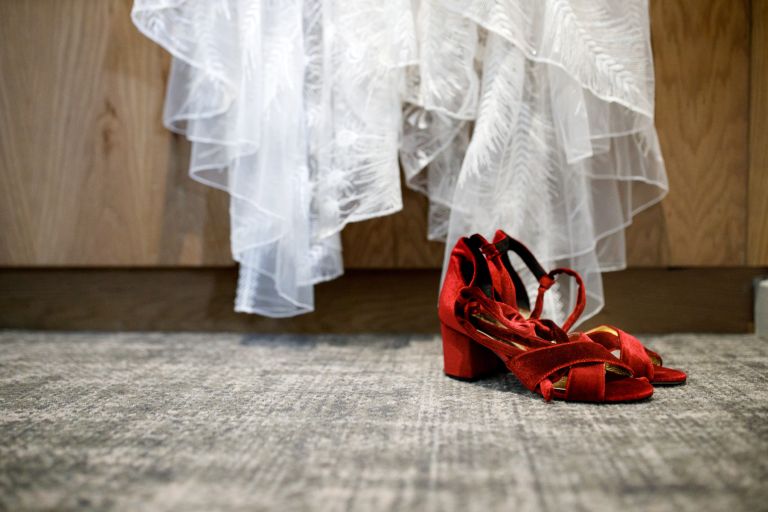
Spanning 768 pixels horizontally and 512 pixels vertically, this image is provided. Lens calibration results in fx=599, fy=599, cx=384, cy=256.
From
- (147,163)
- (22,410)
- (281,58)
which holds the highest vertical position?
(281,58)

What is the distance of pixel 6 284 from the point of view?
3.23 ft

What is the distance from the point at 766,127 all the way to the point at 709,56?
127mm

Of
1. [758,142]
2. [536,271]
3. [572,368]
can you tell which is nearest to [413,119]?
[536,271]

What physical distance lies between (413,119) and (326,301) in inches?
12.7

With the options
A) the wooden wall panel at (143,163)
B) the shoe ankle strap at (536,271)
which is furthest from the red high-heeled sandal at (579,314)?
the wooden wall panel at (143,163)

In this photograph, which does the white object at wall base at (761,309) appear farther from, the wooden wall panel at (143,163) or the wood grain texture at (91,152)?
the wood grain texture at (91,152)

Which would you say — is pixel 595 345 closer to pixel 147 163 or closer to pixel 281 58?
pixel 281 58

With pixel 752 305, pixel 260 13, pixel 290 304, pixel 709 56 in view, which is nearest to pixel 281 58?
pixel 260 13

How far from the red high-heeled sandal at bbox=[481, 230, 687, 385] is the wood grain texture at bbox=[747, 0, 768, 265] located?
1.15 ft

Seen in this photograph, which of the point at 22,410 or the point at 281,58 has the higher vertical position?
the point at 281,58

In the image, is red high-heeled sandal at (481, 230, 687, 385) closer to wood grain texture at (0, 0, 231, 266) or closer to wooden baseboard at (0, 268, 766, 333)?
wooden baseboard at (0, 268, 766, 333)

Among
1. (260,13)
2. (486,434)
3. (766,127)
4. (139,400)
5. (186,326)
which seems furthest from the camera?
(186,326)

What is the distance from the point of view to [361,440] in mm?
451

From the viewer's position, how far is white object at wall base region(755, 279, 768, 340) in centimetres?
86
